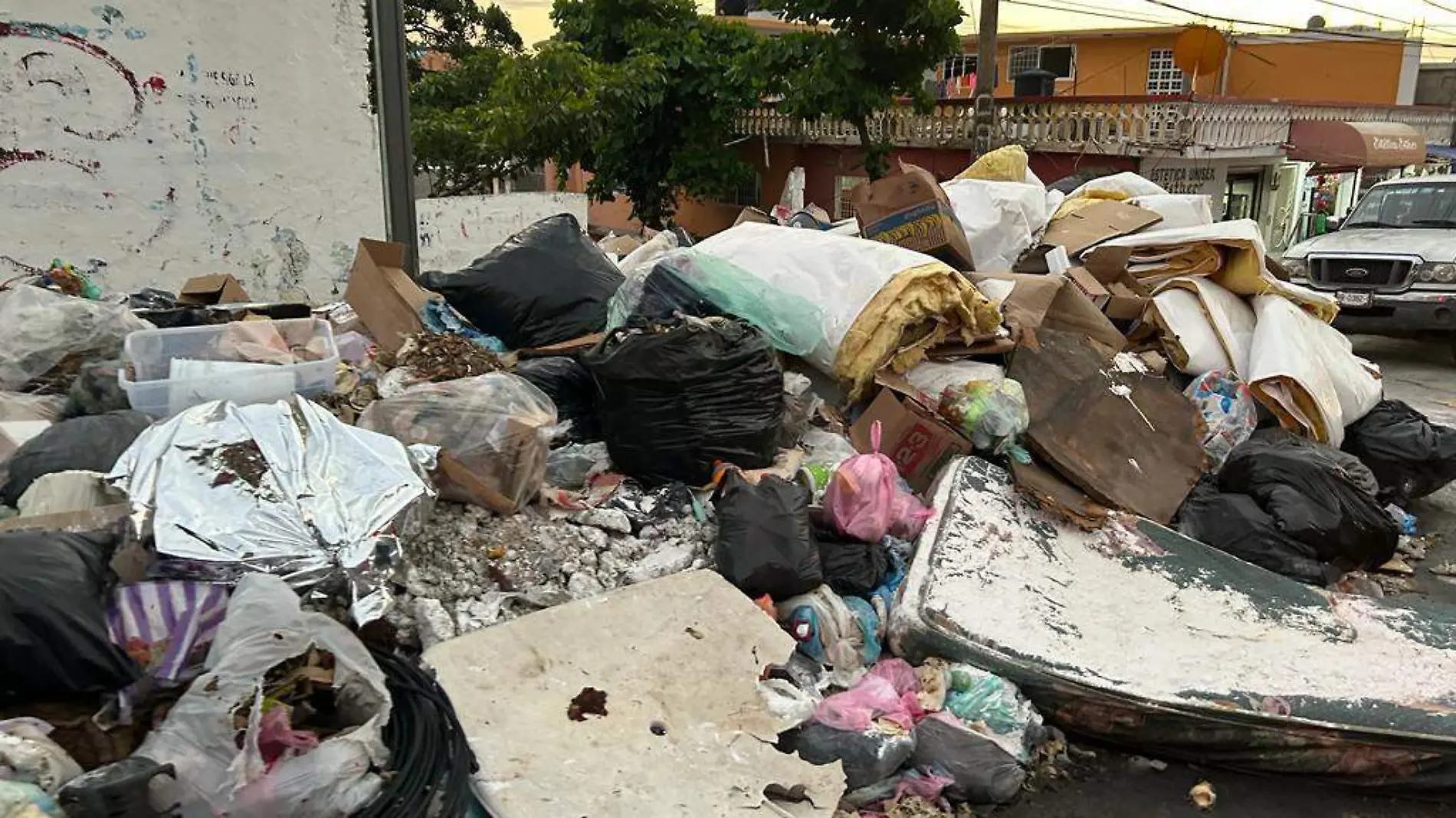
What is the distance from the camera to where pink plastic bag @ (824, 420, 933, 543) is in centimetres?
311

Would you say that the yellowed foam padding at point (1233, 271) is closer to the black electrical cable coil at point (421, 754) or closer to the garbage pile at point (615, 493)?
the garbage pile at point (615, 493)

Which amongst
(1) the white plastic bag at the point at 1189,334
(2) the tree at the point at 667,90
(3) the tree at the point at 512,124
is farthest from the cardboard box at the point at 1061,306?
(2) the tree at the point at 667,90

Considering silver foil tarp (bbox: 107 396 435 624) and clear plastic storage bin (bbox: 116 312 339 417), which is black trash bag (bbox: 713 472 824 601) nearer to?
silver foil tarp (bbox: 107 396 435 624)

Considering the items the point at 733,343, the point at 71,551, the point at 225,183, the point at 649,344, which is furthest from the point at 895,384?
the point at 225,183

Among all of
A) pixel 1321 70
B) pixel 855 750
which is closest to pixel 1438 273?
pixel 855 750

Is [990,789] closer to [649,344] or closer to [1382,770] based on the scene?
[1382,770]

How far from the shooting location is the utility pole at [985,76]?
11148 mm

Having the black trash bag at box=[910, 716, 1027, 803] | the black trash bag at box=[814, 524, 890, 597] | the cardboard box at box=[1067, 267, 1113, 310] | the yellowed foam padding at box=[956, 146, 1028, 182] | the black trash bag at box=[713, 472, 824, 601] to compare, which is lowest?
the black trash bag at box=[910, 716, 1027, 803]

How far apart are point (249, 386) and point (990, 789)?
2.40 metres

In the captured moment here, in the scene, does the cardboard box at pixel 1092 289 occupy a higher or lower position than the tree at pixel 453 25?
lower

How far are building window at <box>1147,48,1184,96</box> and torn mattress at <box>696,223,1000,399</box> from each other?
70.9 feet

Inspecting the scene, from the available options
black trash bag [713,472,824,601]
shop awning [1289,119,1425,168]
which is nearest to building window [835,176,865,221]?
shop awning [1289,119,1425,168]

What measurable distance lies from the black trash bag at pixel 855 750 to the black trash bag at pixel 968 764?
0.18 feet

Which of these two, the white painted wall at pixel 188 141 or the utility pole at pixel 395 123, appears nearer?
the white painted wall at pixel 188 141
